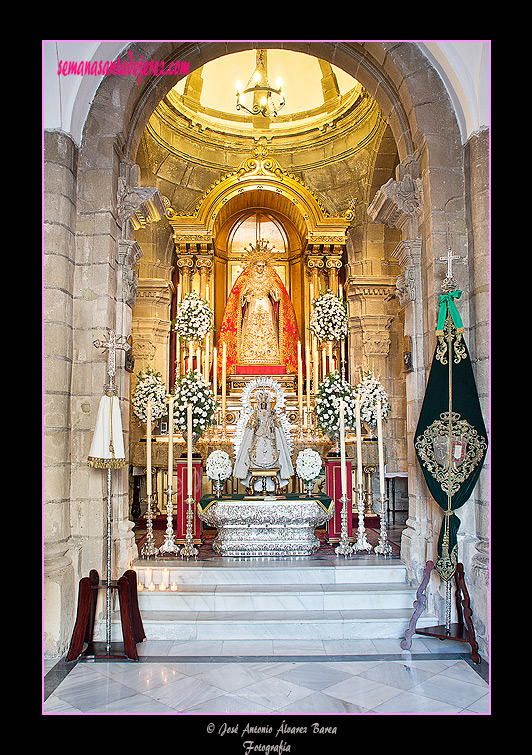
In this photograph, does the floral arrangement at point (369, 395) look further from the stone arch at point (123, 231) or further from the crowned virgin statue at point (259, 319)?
the crowned virgin statue at point (259, 319)

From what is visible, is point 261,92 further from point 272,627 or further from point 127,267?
point 272,627

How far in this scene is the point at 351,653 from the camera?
182 inches

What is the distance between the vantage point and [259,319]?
10688 millimetres

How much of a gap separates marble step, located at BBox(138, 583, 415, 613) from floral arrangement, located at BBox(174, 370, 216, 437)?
7.64 feet

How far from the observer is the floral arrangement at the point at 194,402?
7.26m

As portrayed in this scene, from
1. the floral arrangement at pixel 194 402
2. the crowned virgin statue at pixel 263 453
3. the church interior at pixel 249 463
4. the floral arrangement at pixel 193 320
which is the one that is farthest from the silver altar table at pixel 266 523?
the floral arrangement at pixel 193 320

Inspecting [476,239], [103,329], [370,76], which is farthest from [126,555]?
[370,76]

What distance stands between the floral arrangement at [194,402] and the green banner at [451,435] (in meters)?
3.12

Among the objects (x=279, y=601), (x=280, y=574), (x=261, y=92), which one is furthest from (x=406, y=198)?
(x=261, y=92)

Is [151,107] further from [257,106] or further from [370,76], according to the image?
[257,106]

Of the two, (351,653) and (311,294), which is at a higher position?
(311,294)

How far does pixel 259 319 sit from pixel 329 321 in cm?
142

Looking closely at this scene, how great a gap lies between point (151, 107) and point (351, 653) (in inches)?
229

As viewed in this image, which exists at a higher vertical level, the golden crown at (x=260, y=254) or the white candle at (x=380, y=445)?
the golden crown at (x=260, y=254)
